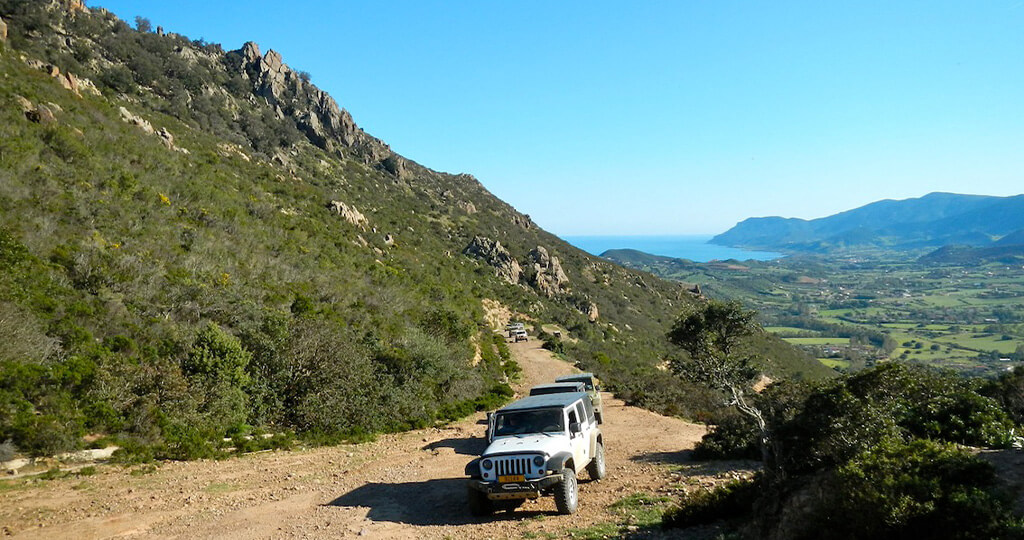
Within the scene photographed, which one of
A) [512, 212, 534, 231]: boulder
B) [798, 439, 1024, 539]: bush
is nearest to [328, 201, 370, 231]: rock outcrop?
[798, 439, 1024, 539]: bush

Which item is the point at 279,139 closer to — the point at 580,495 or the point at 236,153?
the point at 236,153

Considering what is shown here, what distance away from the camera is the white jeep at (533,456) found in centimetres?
786

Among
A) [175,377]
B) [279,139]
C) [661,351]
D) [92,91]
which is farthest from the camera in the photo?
[279,139]

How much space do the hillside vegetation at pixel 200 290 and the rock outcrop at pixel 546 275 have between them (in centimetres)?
446

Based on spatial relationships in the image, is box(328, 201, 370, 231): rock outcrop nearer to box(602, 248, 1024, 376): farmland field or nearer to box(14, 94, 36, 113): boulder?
box(14, 94, 36, 113): boulder

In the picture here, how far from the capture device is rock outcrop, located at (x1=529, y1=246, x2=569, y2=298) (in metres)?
60.0

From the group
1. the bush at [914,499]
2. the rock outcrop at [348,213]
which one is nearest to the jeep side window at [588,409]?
the bush at [914,499]

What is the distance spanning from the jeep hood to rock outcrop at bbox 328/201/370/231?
119ft

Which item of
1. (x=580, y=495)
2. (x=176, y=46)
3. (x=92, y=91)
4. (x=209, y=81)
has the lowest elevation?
(x=580, y=495)

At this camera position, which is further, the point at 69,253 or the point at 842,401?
the point at 69,253

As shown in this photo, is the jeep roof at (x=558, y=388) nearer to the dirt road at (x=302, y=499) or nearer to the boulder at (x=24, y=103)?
the dirt road at (x=302, y=499)

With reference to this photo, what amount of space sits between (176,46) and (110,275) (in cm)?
6319

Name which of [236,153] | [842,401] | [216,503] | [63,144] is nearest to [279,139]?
[236,153]

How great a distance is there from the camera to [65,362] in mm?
11445
